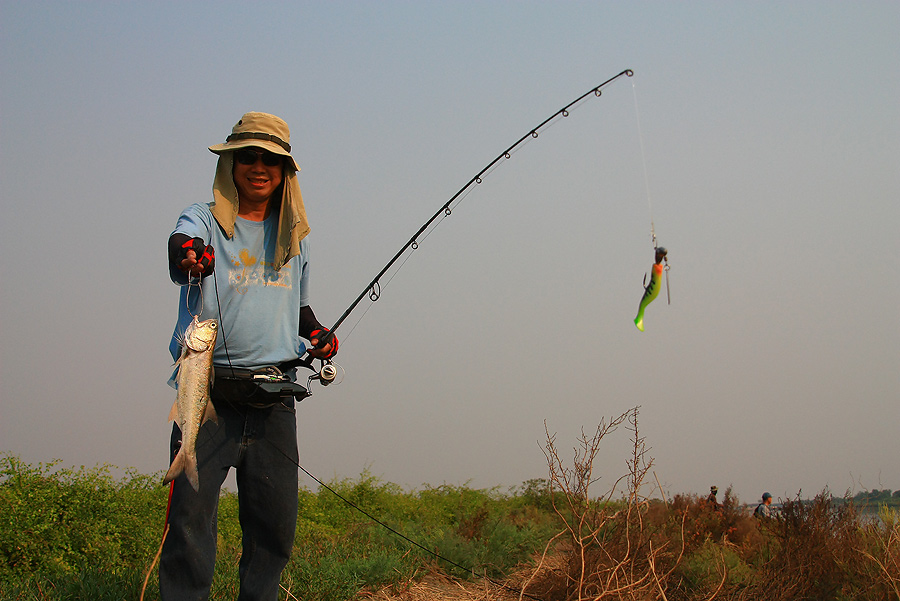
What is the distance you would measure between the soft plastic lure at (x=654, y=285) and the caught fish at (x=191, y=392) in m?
1.86

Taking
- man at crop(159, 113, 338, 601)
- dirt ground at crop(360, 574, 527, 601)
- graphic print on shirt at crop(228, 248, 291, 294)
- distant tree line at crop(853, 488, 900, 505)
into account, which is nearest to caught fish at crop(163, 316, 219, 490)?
man at crop(159, 113, 338, 601)

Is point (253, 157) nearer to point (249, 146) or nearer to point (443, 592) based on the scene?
point (249, 146)

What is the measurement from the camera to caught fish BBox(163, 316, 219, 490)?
9.65ft

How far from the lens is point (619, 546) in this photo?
559cm

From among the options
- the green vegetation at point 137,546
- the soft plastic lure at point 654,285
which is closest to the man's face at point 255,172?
the soft plastic lure at point 654,285

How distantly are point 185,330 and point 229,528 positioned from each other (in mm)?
5864

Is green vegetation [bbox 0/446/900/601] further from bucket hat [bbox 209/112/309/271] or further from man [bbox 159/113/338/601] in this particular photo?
bucket hat [bbox 209/112/309/271]

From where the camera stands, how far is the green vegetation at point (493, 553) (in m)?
4.86

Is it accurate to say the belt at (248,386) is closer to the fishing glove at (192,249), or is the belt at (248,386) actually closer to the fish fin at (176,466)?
the fish fin at (176,466)

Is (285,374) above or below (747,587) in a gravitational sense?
above

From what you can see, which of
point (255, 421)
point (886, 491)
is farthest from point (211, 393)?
point (886, 491)

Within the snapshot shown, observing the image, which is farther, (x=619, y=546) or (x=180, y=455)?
(x=619, y=546)

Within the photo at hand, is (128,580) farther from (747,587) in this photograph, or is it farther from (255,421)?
(747,587)

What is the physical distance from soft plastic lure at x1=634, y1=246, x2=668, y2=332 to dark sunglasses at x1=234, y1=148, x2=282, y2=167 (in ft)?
6.01
